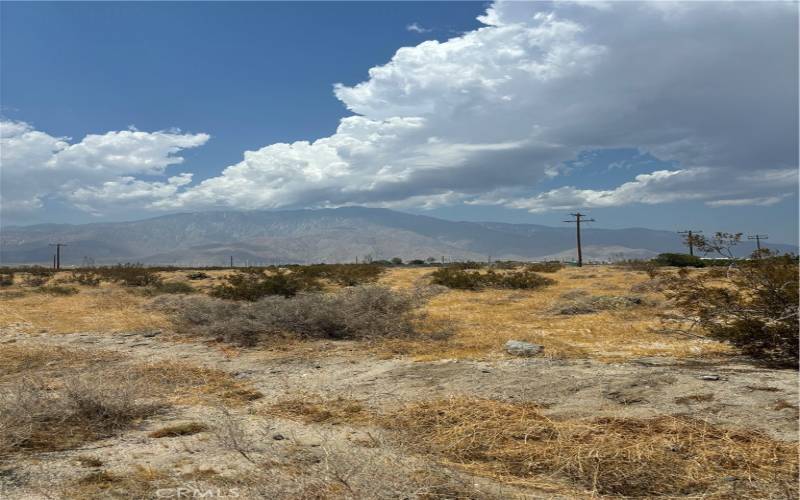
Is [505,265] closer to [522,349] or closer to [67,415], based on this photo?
[522,349]

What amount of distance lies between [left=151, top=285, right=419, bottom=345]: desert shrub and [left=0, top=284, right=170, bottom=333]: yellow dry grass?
6.05 ft

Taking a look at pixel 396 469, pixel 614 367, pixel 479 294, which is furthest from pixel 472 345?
pixel 479 294

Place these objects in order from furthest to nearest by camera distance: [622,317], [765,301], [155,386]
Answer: [622,317] < [765,301] < [155,386]

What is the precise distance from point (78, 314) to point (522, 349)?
1438 cm

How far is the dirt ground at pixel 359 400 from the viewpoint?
3846 millimetres

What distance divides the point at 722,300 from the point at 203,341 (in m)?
10.6

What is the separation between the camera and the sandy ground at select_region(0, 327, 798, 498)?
395 centimetres

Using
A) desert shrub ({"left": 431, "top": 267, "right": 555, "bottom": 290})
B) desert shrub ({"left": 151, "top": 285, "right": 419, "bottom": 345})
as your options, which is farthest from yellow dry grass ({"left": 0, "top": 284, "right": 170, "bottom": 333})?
desert shrub ({"left": 431, "top": 267, "right": 555, "bottom": 290})

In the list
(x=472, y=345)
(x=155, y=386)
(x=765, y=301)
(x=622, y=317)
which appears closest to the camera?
(x=155, y=386)

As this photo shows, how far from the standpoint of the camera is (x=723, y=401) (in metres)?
5.75

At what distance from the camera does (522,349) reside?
9086mm

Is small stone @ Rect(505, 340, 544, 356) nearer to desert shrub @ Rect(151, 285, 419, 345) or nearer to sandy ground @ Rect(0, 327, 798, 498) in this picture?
sandy ground @ Rect(0, 327, 798, 498)

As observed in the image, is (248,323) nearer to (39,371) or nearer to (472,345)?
(39,371)

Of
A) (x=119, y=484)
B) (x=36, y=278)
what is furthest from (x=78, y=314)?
(x=36, y=278)
